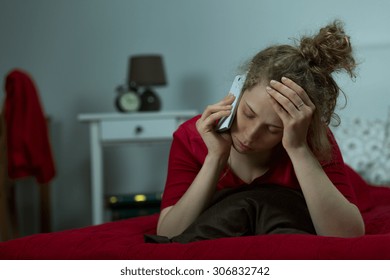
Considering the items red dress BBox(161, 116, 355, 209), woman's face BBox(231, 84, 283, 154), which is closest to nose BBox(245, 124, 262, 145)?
woman's face BBox(231, 84, 283, 154)

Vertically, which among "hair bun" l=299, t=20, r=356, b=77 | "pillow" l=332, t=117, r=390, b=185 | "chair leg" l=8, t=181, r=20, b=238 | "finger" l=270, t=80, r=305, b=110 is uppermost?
"hair bun" l=299, t=20, r=356, b=77

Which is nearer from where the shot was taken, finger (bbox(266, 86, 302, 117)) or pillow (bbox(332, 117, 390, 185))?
finger (bbox(266, 86, 302, 117))

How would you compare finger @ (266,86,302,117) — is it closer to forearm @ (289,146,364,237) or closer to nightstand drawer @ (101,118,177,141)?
forearm @ (289,146,364,237)

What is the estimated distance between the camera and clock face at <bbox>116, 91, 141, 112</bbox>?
295cm

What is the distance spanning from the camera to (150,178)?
3229 mm

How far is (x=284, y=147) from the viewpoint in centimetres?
113

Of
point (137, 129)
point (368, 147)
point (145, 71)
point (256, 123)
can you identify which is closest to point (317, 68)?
point (256, 123)

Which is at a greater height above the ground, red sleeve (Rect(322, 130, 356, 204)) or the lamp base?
red sleeve (Rect(322, 130, 356, 204))

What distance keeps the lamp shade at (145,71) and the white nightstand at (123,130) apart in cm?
20

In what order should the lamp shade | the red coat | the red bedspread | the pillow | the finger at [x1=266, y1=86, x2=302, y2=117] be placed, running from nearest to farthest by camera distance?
the red bedspread
the finger at [x1=266, y1=86, x2=302, y2=117]
the pillow
the red coat
the lamp shade

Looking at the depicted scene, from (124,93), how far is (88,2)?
556 millimetres

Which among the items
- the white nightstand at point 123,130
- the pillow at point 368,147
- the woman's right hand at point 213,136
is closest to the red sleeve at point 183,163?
the woman's right hand at point 213,136

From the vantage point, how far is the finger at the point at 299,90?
107 centimetres

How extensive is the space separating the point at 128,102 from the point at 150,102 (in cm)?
9
